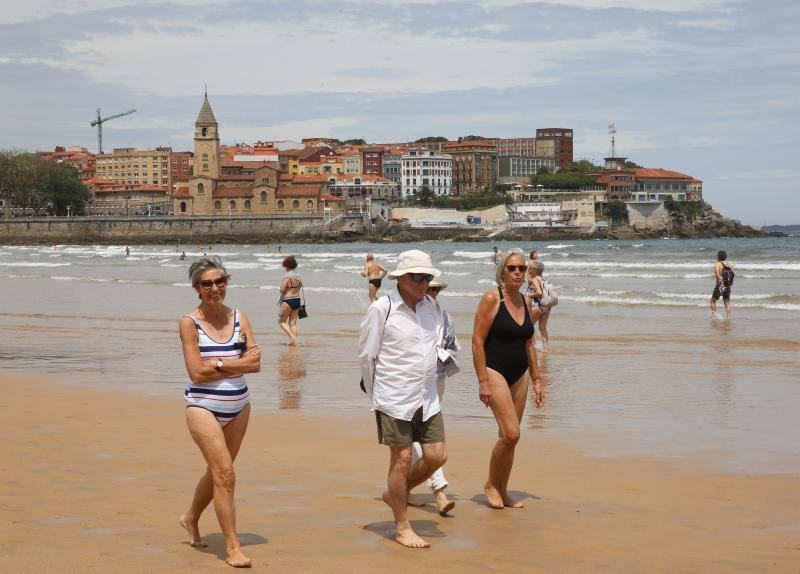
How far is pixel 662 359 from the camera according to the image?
12.9m

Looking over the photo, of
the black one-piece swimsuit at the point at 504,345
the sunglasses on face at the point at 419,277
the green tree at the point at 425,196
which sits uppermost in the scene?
the green tree at the point at 425,196

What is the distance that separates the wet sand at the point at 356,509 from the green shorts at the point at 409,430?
0.48m

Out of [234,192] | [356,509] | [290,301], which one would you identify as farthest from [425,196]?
[356,509]

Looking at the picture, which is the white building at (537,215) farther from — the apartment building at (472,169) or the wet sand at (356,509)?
the wet sand at (356,509)

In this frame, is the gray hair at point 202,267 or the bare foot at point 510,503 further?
the bare foot at point 510,503

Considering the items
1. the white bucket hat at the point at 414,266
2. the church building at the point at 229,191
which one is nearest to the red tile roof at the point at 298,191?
the church building at the point at 229,191

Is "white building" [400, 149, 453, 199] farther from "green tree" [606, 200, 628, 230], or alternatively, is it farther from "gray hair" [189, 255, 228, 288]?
"gray hair" [189, 255, 228, 288]

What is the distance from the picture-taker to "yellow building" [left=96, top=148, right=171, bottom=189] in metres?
170

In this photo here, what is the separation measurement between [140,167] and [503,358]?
171875 millimetres

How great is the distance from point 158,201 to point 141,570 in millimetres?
149780

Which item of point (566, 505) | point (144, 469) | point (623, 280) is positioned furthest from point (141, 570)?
point (623, 280)

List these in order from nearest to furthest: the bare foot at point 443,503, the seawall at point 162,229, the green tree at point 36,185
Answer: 1. the bare foot at point 443,503
2. the seawall at point 162,229
3. the green tree at point 36,185

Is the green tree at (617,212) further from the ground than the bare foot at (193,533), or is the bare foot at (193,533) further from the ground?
the green tree at (617,212)

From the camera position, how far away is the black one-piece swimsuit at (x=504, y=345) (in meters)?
5.65
